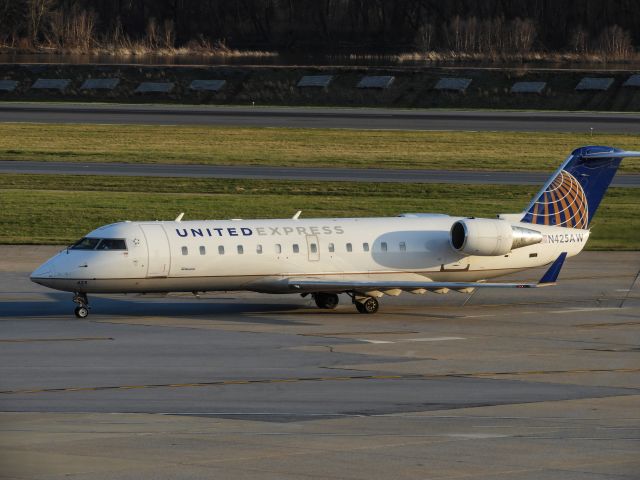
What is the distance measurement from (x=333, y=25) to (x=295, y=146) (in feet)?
371

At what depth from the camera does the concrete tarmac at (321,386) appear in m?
21.6

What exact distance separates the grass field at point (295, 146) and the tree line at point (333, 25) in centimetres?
7024

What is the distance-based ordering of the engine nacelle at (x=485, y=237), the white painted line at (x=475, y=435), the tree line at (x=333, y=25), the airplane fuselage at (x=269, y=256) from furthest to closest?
the tree line at (x=333, y=25) → the engine nacelle at (x=485, y=237) → the airplane fuselage at (x=269, y=256) → the white painted line at (x=475, y=435)

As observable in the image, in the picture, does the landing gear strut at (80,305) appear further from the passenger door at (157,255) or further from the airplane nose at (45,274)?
the passenger door at (157,255)

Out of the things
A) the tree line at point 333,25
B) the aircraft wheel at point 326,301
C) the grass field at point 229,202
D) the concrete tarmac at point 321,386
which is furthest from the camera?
the tree line at point 333,25

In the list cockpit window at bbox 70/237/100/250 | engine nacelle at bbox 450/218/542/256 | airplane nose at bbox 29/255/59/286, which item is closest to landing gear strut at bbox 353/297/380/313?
engine nacelle at bbox 450/218/542/256

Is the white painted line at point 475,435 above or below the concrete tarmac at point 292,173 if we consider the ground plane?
below

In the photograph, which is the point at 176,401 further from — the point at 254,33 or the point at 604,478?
the point at 254,33

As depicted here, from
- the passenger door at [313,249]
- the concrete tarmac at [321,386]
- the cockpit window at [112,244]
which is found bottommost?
the concrete tarmac at [321,386]

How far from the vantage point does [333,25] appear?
193 metres

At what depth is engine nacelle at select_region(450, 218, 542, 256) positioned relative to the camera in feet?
129

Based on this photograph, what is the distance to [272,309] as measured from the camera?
4000cm

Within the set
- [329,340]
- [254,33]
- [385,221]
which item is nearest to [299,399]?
[329,340]

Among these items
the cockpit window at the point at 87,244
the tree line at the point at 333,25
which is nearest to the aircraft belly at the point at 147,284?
the cockpit window at the point at 87,244
